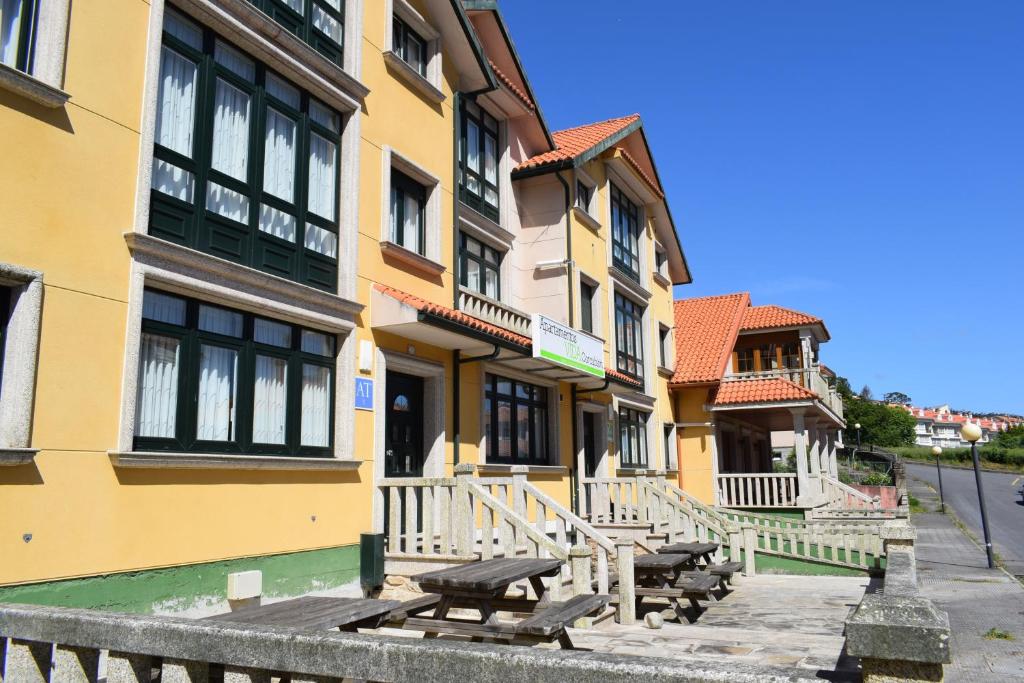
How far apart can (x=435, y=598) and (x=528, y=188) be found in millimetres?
11704

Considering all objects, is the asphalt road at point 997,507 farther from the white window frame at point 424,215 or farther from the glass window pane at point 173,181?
the glass window pane at point 173,181

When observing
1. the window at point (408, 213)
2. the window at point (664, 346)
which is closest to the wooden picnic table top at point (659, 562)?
the window at point (408, 213)

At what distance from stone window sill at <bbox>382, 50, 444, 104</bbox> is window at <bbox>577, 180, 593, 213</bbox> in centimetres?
624

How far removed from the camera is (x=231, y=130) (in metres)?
9.12

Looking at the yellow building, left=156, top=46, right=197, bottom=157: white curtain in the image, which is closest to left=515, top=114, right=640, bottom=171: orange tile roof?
the yellow building

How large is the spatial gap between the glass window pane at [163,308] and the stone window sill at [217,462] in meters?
1.39

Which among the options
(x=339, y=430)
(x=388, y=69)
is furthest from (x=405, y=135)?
(x=339, y=430)

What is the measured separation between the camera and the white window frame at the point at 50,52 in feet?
22.4

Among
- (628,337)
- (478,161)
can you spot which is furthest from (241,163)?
(628,337)

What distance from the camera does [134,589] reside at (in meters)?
7.22

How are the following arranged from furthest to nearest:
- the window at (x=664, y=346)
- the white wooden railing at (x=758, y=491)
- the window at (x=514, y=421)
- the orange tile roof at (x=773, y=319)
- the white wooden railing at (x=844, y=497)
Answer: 1. the orange tile roof at (x=773, y=319)
2. the white wooden railing at (x=844, y=497)
3. the window at (x=664, y=346)
4. the white wooden railing at (x=758, y=491)
5. the window at (x=514, y=421)

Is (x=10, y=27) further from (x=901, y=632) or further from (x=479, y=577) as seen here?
(x=901, y=632)

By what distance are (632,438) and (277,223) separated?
1397cm

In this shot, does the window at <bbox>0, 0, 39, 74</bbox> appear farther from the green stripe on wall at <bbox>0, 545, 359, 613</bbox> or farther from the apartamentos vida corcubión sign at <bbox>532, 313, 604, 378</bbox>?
the apartamentos vida corcubión sign at <bbox>532, 313, 604, 378</bbox>
